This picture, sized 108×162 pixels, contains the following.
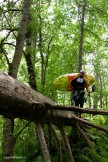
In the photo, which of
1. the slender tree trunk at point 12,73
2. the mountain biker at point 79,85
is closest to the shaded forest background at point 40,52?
the slender tree trunk at point 12,73

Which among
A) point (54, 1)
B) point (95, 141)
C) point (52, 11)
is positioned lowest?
point (95, 141)

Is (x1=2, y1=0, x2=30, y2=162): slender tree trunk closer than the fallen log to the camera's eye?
No

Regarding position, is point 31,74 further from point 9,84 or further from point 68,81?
point 9,84

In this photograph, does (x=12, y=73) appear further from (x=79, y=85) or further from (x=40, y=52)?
(x=40, y=52)

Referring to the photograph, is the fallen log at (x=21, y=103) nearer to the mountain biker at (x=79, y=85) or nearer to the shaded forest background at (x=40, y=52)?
the shaded forest background at (x=40, y=52)

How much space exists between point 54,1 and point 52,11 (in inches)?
57.0

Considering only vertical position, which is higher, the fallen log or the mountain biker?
the mountain biker

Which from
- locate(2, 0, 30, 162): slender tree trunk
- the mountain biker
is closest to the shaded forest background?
locate(2, 0, 30, 162): slender tree trunk

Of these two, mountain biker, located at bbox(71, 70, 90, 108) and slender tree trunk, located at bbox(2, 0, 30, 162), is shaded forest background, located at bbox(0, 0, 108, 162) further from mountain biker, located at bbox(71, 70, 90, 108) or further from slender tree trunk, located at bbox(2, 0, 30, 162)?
mountain biker, located at bbox(71, 70, 90, 108)

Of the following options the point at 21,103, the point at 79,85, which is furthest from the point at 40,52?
the point at 21,103

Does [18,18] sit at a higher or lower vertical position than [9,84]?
higher

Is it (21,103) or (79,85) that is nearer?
(21,103)

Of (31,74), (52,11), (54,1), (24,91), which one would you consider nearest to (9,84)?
(24,91)

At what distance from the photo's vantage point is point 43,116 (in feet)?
11.4
